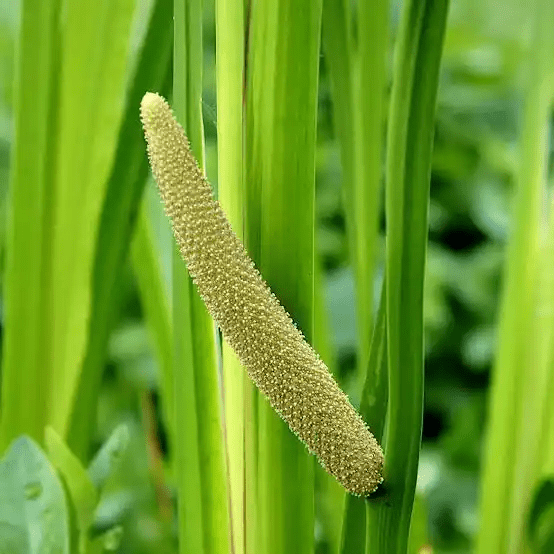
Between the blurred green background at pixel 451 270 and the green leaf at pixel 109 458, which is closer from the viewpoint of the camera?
the green leaf at pixel 109 458

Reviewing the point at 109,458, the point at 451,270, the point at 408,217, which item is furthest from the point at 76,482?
the point at 451,270

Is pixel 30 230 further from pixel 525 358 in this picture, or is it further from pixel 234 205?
pixel 525 358

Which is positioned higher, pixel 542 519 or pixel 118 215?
pixel 118 215

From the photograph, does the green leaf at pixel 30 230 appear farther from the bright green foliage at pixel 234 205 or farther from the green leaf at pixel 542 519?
the green leaf at pixel 542 519

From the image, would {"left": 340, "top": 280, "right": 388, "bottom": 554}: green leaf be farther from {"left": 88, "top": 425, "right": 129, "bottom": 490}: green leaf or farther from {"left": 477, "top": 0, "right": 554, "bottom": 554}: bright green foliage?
{"left": 477, "top": 0, "right": 554, "bottom": 554}: bright green foliage

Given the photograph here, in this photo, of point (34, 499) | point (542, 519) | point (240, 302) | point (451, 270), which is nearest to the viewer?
point (240, 302)

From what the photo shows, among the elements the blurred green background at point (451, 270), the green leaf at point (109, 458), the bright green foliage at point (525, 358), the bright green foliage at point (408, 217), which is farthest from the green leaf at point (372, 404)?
the blurred green background at point (451, 270)

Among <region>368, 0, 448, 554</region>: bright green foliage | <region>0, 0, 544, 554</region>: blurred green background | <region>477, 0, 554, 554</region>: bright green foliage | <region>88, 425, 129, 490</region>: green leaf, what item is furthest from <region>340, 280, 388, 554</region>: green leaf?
<region>0, 0, 544, 554</region>: blurred green background
